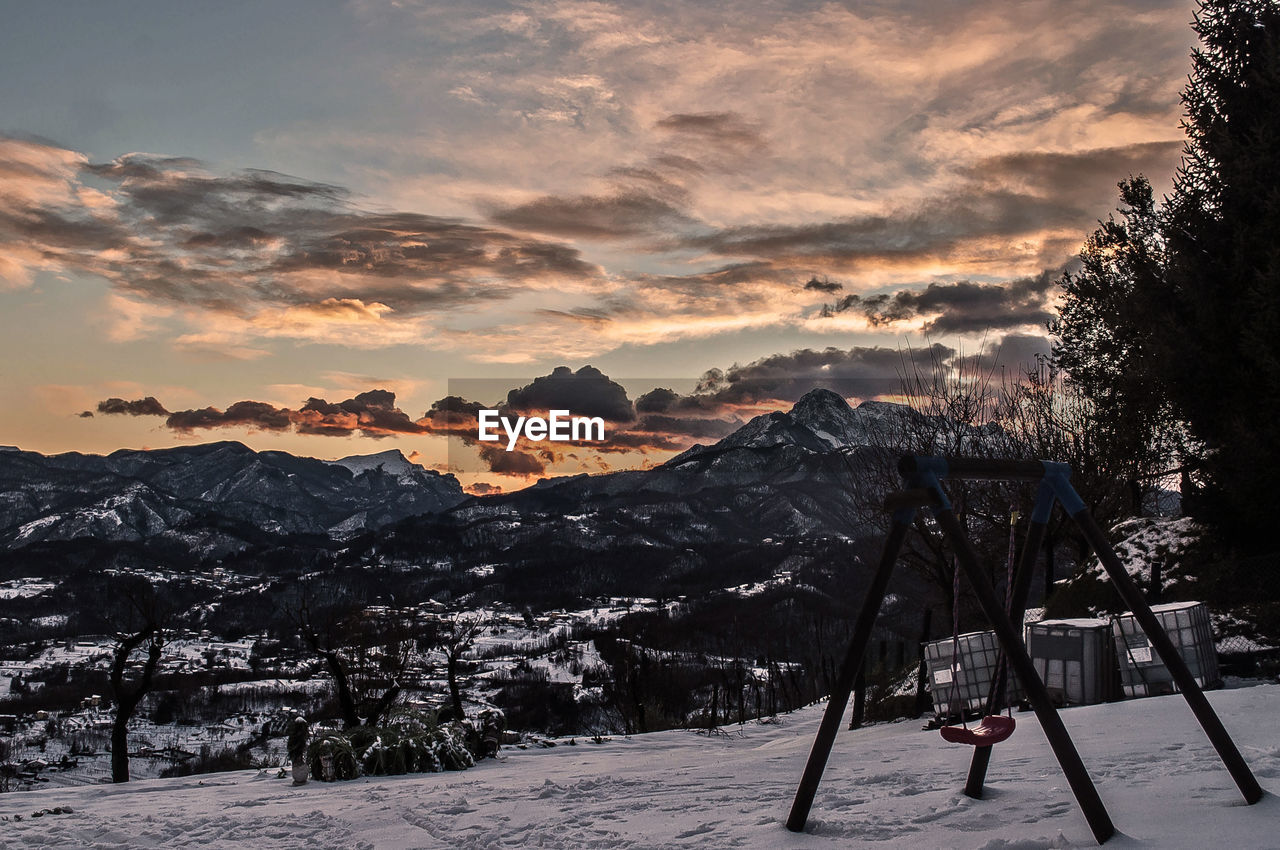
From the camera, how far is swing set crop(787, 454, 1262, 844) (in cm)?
493

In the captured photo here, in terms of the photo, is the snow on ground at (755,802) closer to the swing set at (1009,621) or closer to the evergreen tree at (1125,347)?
the swing set at (1009,621)

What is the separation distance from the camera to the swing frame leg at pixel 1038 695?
477 cm

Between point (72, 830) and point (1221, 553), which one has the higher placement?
point (1221, 553)

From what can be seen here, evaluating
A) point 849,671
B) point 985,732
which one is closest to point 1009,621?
point 985,732

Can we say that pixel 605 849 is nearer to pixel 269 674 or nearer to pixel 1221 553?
pixel 1221 553

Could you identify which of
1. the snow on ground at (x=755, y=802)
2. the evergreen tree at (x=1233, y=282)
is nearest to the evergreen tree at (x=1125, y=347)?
the evergreen tree at (x=1233, y=282)

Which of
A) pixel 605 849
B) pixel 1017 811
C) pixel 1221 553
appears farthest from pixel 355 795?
pixel 1221 553

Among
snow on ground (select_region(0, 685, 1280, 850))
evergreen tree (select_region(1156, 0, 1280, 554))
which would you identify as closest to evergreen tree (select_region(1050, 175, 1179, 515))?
evergreen tree (select_region(1156, 0, 1280, 554))

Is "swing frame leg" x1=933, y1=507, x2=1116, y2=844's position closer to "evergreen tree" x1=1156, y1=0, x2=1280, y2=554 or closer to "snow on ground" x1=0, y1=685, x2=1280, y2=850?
"snow on ground" x1=0, y1=685, x2=1280, y2=850

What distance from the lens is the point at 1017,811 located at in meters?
5.69

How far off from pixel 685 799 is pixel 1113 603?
10.9m

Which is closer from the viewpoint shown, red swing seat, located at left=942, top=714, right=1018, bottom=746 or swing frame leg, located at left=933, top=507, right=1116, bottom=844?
swing frame leg, located at left=933, top=507, right=1116, bottom=844

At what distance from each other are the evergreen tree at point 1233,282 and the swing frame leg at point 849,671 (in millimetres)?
11631

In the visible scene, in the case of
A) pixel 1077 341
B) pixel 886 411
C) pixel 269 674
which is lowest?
pixel 269 674
